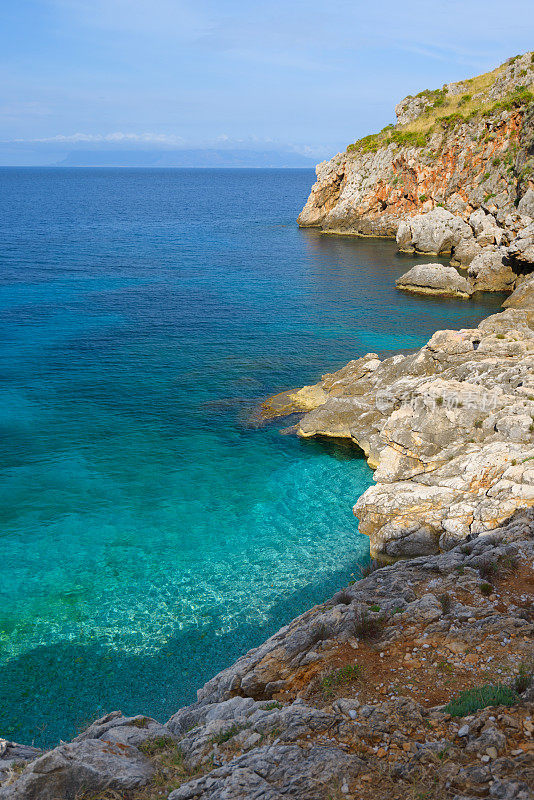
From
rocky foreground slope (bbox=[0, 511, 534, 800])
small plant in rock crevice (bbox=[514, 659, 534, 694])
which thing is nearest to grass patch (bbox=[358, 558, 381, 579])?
rocky foreground slope (bbox=[0, 511, 534, 800])

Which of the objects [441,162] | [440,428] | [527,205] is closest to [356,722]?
[440,428]

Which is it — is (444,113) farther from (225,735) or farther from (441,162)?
(225,735)

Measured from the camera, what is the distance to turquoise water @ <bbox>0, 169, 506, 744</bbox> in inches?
895

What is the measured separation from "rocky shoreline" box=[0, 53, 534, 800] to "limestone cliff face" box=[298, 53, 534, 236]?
6555cm

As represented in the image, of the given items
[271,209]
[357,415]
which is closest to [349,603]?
[357,415]

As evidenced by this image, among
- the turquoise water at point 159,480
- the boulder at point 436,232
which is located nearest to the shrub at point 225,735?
the turquoise water at point 159,480

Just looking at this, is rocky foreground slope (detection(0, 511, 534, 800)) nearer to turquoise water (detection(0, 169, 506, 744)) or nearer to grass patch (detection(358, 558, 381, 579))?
turquoise water (detection(0, 169, 506, 744))

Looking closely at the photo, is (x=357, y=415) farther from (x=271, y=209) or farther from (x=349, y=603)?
(x=271, y=209)

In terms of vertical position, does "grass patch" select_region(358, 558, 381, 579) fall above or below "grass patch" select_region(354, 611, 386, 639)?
below

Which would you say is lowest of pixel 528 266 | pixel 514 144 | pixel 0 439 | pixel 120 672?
pixel 120 672

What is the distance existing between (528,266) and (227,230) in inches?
3089

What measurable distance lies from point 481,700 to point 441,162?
111 m

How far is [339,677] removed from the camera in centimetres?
1394

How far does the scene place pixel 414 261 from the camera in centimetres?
9512
